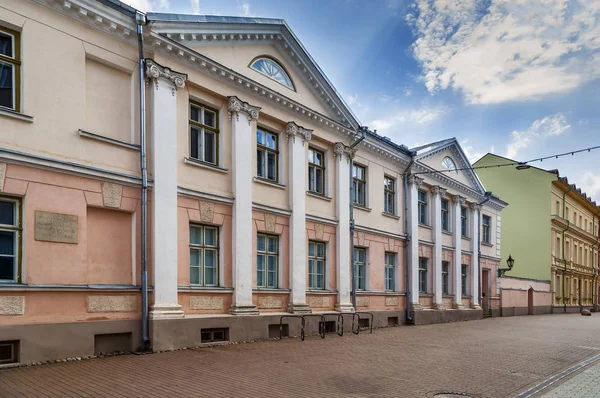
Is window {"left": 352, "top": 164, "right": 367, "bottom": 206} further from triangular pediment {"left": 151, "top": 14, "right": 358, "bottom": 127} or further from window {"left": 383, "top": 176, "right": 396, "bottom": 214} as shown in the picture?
triangular pediment {"left": 151, "top": 14, "right": 358, "bottom": 127}

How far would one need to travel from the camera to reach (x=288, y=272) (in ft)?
54.2

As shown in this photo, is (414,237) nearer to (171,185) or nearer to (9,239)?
(171,185)

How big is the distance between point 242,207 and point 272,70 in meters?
4.71

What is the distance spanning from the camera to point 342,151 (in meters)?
19.2

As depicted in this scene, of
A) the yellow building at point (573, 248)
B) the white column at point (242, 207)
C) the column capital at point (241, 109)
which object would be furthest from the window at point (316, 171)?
the yellow building at point (573, 248)

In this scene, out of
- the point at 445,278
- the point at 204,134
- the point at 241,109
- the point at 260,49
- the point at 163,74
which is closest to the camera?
the point at 163,74

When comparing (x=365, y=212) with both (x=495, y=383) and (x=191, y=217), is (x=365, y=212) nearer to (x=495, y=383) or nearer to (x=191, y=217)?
(x=191, y=217)

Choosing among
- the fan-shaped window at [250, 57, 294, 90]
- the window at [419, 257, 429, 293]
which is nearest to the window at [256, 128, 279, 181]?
the fan-shaped window at [250, 57, 294, 90]

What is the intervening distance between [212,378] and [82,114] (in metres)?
6.22

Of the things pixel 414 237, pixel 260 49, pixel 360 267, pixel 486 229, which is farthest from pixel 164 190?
pixel 486 229

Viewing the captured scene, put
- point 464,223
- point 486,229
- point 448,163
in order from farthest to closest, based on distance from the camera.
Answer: point 486,229
point 464,223
point 448,163

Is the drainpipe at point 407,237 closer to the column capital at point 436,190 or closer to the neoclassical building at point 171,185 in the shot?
the neoclassical building at point 171,185

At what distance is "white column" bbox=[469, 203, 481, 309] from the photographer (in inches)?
1142

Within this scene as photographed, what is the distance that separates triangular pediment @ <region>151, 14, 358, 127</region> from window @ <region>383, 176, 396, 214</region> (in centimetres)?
401
